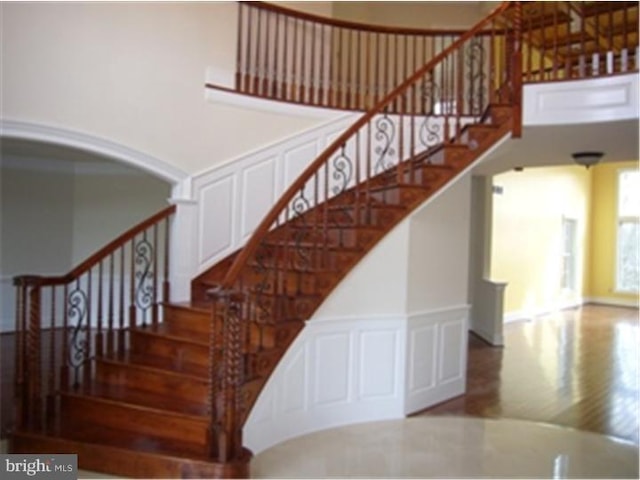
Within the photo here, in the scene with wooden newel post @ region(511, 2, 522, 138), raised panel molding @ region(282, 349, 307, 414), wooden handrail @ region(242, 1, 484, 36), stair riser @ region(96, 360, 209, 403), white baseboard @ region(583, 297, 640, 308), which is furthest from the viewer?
white baseboard @ region(583, 297, 640, 308)

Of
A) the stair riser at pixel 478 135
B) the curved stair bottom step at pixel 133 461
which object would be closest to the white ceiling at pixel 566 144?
the stair riser at pixel 478 135

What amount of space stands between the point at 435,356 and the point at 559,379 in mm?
1861

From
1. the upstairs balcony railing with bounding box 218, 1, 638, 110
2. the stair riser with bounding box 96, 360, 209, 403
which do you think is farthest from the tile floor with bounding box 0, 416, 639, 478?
the upstairs balcony railing with bounding box 218, 1, 638, 110

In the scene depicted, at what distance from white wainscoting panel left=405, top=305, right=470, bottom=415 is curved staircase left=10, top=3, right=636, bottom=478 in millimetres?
1026

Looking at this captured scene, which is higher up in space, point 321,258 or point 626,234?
point 626,234

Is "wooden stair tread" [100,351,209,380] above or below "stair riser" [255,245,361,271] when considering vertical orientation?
below

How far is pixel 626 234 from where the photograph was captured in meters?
12.9

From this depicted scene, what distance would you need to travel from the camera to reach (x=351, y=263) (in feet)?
14.6

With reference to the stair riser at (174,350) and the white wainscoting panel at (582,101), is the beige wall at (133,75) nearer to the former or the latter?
the stair riser at (174,350)

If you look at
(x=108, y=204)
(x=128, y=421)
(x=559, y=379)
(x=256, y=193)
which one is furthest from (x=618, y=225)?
(x=128, y=421)

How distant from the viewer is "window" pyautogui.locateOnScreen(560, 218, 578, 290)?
12430 mm

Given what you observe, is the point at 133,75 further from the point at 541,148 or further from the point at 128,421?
the point at 541,148

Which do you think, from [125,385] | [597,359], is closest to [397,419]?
[125,385]

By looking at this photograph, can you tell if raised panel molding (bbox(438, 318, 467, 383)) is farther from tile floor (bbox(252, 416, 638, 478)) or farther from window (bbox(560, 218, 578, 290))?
window (bbox(560, 218, 578, 290))
